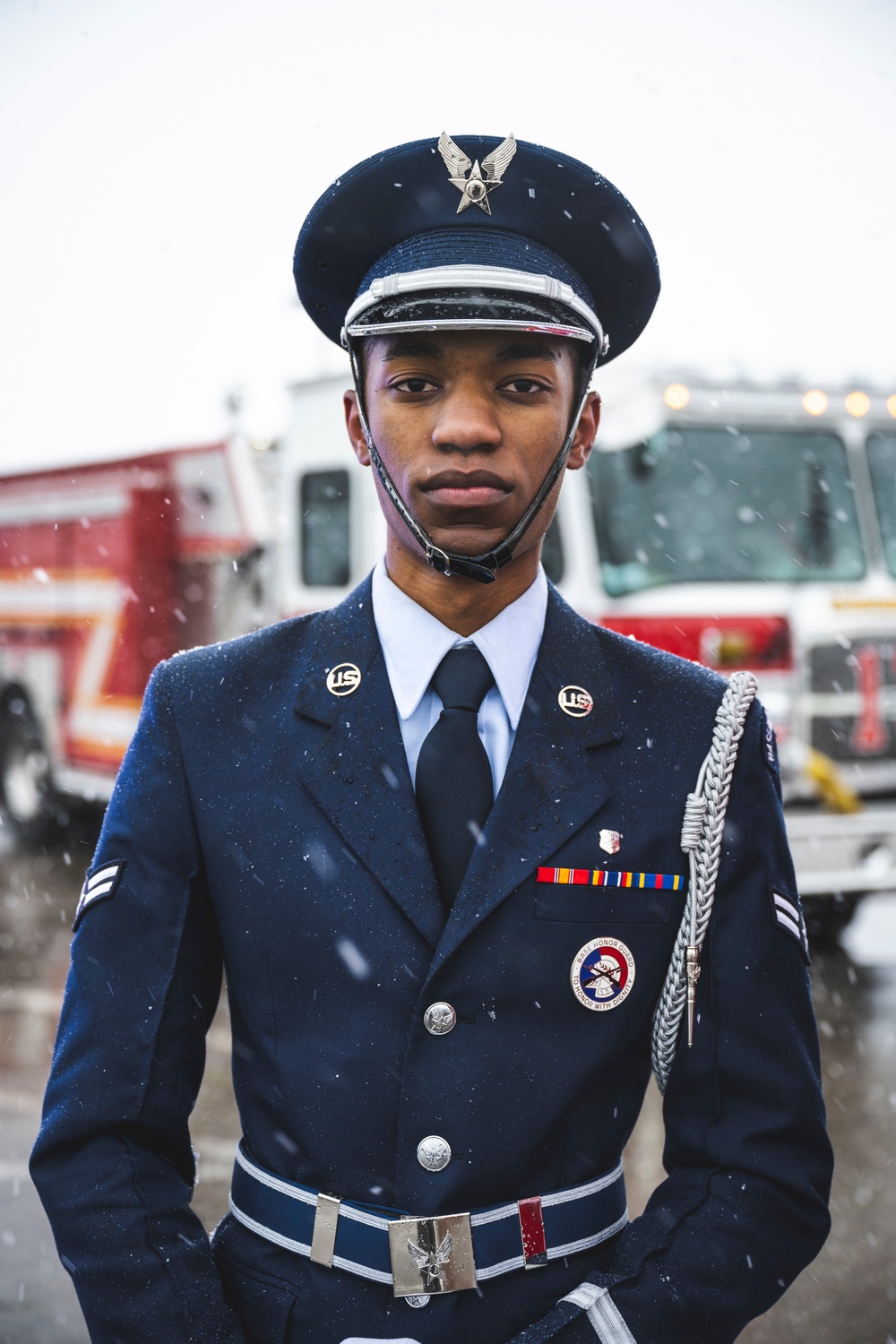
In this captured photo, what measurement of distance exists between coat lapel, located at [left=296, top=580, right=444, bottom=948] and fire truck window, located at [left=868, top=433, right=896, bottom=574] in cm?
516

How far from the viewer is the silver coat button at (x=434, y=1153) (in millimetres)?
1395

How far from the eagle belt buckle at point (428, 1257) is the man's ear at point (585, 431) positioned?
97 centimetres

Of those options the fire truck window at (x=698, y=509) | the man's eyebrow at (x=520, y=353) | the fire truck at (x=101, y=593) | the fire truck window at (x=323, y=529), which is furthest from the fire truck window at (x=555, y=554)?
the man's eyebrow at (x=520, y=353)

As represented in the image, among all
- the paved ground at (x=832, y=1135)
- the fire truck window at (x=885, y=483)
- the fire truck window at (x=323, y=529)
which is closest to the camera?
the paved ground at (x=832, y=1135)

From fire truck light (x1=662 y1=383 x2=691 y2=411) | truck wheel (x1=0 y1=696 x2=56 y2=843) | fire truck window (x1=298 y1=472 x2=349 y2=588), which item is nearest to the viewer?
fire truck light (x1=662 y1=383 x2=691 y2=411)

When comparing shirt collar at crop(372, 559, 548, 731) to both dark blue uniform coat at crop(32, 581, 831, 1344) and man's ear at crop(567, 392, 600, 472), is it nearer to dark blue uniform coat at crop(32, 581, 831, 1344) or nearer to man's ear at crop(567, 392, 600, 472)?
dark blue uniform coat at crop(32, 581, 831, 1344)

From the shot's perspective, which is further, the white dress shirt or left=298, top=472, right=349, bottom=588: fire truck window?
left=298, top=472, right=349, bottom=588: fire truck window

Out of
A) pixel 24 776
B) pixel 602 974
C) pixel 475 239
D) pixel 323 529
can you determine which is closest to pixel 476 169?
pixel 475 239

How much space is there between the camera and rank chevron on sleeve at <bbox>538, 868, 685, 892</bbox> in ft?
4.87

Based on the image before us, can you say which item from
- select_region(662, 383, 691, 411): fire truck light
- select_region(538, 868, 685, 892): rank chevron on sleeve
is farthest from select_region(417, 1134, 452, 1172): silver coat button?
select_region(662, 383, 691, 411): fire truck light

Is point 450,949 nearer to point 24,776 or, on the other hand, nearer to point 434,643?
point 434,643

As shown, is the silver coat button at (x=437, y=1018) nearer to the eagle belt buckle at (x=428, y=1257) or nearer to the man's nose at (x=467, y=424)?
the eagle belt buckle at (x=428, y=1257)

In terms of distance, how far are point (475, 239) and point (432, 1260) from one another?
4.11ft

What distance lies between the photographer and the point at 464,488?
4.75 ft
